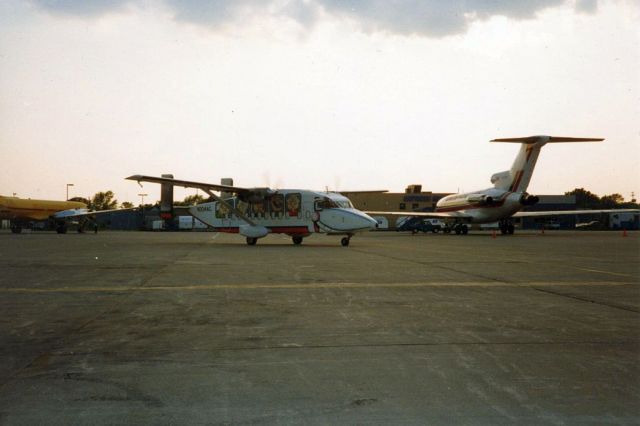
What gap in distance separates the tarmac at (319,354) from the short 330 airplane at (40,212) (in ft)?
148

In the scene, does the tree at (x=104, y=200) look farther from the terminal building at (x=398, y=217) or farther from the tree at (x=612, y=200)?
the tree at (x=612, y=200)

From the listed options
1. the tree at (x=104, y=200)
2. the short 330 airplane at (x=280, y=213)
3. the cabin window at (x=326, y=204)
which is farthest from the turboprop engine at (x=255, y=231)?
the tree at (x=104, y=200)

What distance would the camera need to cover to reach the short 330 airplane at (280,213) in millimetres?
26109

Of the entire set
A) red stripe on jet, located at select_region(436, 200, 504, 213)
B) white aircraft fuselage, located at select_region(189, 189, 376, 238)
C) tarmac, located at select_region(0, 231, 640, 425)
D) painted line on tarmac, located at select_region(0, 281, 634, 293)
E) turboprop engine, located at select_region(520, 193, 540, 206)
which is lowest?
tarmac, located at select_region(0, 231, 640, 425)

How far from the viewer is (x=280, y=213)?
27.8 metres

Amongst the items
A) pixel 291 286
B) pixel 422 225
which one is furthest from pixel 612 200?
pixel 291 286

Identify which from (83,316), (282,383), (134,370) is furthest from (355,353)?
(83,316)

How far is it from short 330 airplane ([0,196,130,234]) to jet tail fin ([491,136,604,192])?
3740 centimetres

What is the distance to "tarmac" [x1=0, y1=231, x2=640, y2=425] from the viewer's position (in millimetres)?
3408

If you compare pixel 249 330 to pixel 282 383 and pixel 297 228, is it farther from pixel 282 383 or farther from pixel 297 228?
pixel 297 228

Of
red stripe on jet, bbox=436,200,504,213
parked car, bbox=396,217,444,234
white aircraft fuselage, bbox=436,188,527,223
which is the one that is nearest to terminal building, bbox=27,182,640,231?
parked car, bbox=396,217,444,234

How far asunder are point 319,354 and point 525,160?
40.4 m

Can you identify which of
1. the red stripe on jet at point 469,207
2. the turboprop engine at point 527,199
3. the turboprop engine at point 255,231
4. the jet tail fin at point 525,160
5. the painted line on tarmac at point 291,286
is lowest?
the painted line on tarmac at point 291,286

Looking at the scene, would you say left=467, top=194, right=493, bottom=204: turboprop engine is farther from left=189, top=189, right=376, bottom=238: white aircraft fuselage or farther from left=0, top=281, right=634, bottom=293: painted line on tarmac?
left=0, top=281, right=634, bottom=293: painted line on tarmac
